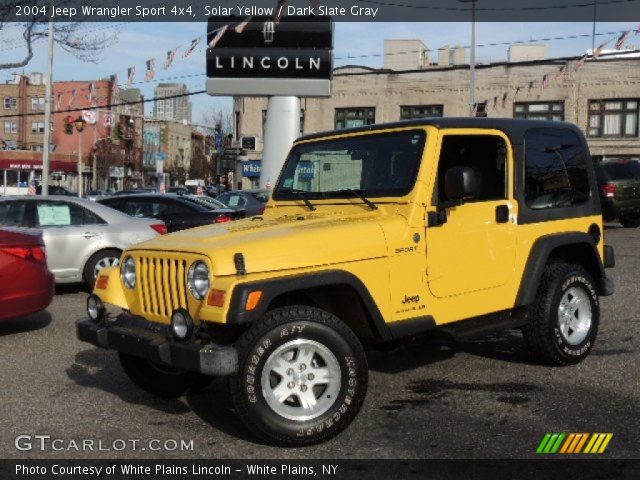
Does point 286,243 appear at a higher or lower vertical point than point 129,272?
higher

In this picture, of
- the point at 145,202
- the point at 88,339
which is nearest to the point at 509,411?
the point at 88,339

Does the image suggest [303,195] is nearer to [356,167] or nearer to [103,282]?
[356,167]

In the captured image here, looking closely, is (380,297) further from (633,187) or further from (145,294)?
(633,187)

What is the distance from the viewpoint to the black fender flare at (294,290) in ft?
13.8

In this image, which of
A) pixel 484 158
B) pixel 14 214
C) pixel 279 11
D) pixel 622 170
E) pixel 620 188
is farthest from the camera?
pixel 279 11

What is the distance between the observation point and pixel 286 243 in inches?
177

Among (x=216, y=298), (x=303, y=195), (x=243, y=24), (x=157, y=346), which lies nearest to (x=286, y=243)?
(x=216, y=298)

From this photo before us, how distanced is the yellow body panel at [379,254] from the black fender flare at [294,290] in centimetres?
5

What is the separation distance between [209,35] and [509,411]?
2005 centimetres

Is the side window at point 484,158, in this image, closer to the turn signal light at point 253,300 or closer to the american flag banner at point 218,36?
the turn signal light at point 253,300

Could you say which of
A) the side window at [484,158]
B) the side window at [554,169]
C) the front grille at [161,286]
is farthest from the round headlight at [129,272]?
the side window at [554,169]

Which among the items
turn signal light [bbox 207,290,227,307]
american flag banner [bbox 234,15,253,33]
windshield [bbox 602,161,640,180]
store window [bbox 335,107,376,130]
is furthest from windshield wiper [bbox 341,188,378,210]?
store window [bbox 335,107,376,130]

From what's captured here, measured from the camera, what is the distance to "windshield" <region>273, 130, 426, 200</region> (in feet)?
17.5

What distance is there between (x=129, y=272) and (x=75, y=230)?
5.85 meters
